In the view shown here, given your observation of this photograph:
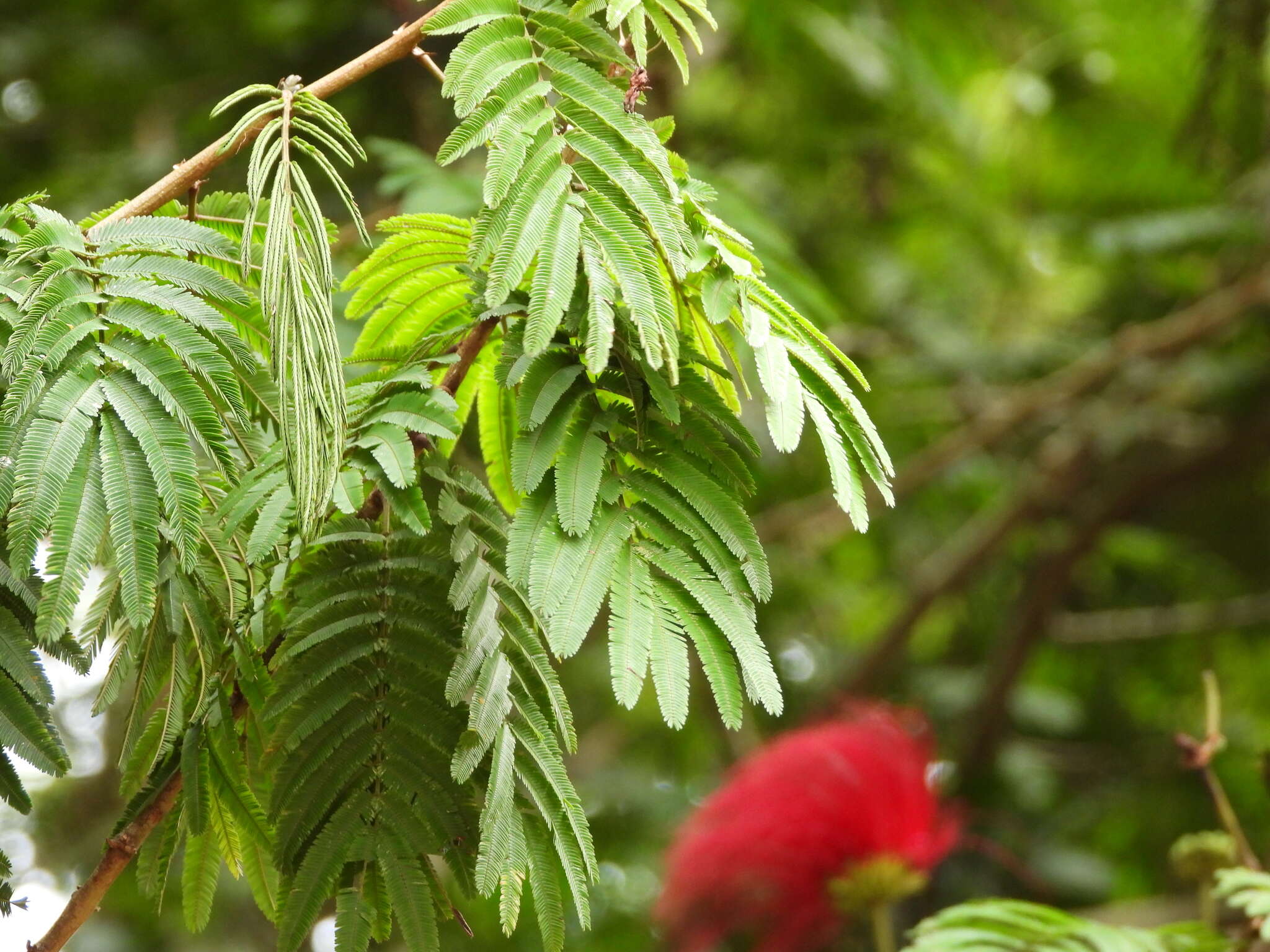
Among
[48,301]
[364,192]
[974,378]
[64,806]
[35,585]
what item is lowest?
[35,585]

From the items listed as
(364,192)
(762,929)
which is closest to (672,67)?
(364,192)

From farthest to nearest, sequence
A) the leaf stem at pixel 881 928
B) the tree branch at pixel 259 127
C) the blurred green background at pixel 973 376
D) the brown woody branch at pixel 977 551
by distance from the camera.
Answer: the brown woody branch at pixel 977 551 < the blurred green background at pixel 973 376 < the leaf stem at pixel 881 928 < the tree branch at pixel 259 127

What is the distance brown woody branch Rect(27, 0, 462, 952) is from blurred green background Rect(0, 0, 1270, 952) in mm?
1498

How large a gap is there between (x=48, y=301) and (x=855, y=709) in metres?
1.77

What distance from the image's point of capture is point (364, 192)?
2482 millimetres

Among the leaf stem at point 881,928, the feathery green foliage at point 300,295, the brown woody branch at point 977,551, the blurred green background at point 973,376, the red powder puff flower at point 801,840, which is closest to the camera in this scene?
the feathery green foliage at point 300,295

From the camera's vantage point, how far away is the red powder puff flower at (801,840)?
161 cm

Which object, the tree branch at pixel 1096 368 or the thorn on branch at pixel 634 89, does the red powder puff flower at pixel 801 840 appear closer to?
the thorn on branch at pixel 634 89

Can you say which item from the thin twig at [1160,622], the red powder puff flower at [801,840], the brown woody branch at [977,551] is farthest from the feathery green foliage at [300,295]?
the thin twig at [1160,622]

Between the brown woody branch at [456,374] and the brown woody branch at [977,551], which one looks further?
the brown woody branch at [977,551]

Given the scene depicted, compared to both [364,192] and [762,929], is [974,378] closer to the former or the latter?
[364,192]

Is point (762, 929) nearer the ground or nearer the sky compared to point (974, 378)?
nearer the ground

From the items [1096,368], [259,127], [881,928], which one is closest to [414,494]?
[259,127]

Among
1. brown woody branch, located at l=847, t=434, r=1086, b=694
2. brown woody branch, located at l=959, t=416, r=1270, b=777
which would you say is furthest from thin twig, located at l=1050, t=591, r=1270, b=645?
brown woody branch, located at l=847, t=434, r=1086, b=694
